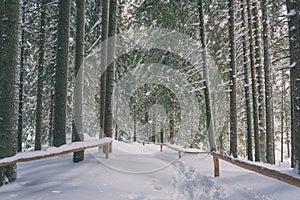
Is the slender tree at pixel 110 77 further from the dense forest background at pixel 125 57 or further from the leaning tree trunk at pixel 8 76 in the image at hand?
the leaning tree trunk at pixel 8 76

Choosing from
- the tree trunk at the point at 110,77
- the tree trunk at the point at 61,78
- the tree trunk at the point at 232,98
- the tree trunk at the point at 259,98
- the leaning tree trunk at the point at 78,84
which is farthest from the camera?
the tree trunk at the point at 259,98

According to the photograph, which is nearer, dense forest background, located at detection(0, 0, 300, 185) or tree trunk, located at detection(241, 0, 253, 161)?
dense forest background, located at detection(0, 0, 300, 185)

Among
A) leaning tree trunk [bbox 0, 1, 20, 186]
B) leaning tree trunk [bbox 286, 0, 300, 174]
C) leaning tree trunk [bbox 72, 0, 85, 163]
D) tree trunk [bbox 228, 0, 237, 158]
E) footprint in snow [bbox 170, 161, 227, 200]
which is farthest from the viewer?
tree trunk [bbox 228, 0, 237, 158]

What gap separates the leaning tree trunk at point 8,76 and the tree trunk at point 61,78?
181 cm

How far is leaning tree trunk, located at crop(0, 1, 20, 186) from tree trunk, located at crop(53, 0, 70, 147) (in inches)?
71.4

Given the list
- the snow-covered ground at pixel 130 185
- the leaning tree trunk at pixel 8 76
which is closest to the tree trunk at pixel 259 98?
the snow-covered ground at pixel 130 185

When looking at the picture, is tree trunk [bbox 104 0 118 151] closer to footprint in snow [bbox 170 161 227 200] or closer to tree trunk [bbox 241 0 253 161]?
footprint in snow [bbox 170 161 227 200]

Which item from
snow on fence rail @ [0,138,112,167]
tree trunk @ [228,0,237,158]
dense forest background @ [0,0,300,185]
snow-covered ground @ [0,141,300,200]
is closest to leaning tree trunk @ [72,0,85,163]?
dense forest background @ [0,0,300,185]

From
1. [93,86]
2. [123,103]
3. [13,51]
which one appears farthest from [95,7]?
[123,103]

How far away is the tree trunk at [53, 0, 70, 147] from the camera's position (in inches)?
324

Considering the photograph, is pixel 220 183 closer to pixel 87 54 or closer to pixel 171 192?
pixel 171 192

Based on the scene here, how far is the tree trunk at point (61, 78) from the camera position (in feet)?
27.0

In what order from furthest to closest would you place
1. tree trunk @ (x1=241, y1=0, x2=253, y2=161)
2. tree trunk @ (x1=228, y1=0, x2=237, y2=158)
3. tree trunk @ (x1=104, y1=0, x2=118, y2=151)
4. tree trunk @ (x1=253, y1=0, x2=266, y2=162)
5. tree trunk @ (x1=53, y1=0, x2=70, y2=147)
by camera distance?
tree trunk @ (x1=253, y1=0, x2=266, y2=162)
tree trunk @ (x1=241, y1=0, x2=253, y2=161)
tree trunk @ (x1=228, y1=0, x2=237, y2=158)
tree trunk @ (x1=104, y1=0, x2=118, y2=151)
tree trunk @ (x1=53, y1=0, x2=70, y2=147)

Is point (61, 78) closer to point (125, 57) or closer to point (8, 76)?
point (8, 76)
